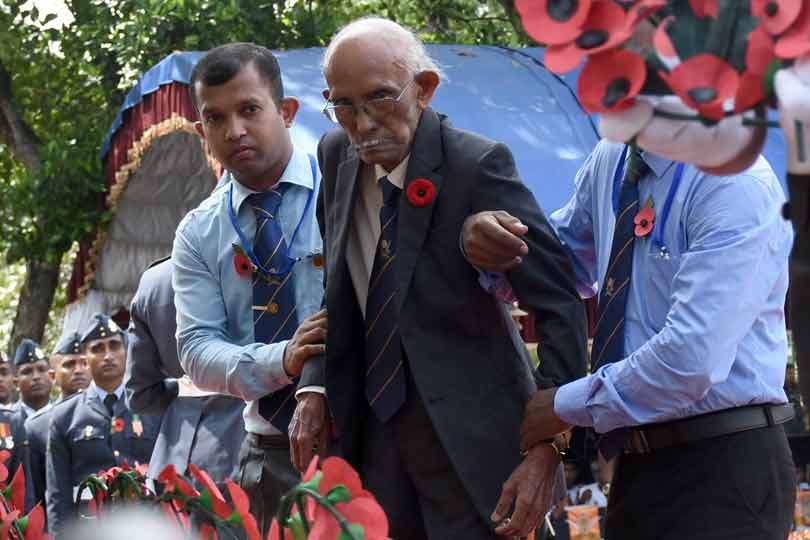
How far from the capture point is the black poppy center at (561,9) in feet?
6.46

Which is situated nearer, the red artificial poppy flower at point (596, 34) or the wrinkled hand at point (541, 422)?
the red artificial poppy flower at point (596, 34)

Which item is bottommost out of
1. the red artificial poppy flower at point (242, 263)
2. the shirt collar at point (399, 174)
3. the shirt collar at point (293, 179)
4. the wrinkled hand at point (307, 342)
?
the wrinkled hand at point (307, 342)

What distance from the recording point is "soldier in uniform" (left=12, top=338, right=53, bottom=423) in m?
12.1

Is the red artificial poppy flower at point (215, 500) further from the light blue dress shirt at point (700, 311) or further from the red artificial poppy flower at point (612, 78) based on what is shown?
the red artificial poppy flower at point (612, 78)

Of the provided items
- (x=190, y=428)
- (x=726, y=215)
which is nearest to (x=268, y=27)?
(x=190, y=428)

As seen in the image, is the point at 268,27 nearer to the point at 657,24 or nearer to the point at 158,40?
the point at 158,40

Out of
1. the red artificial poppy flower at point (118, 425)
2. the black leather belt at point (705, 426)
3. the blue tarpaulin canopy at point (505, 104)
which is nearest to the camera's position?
the black leather belt at point (705, 426)

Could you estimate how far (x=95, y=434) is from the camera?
30.1 feet

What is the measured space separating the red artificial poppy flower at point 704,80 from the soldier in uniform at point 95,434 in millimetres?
7293

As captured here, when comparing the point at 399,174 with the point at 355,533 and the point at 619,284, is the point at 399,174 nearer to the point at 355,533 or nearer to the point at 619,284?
the point at 619,284

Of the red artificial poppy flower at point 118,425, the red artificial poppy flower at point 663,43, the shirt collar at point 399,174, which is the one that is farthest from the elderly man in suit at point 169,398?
the red artificial poppy flower at point 663,43

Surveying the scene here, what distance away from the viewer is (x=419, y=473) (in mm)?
3561

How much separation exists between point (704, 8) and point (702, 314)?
4.75 feet

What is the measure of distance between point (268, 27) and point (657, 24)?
36.0ft
